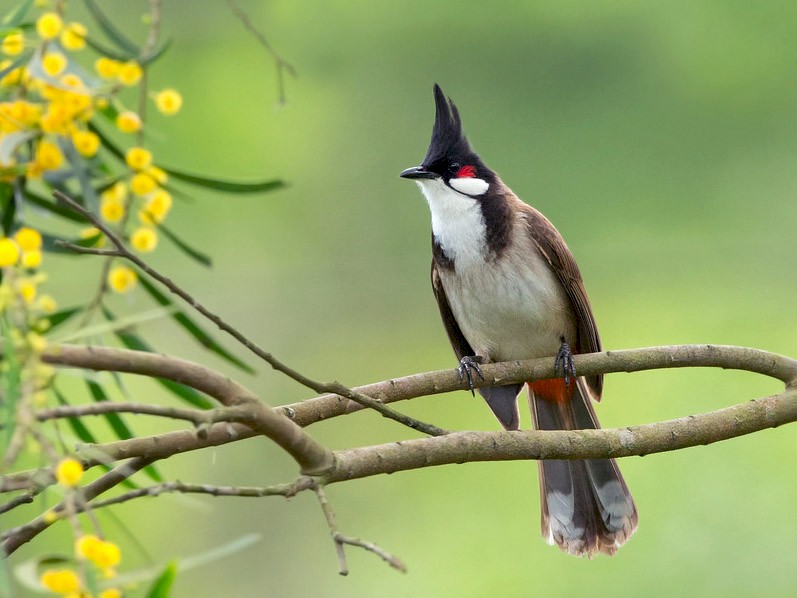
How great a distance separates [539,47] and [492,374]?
3584 millimetres

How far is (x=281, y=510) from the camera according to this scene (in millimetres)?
4660

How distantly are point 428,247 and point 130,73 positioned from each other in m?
3.53

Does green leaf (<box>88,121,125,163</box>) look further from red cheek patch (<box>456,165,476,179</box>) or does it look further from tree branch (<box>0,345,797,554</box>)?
red cheek patch (<box>456,165,476,179</box>)

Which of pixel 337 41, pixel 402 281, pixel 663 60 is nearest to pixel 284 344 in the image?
pixel 402 281

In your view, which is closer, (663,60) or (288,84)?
(663,60)

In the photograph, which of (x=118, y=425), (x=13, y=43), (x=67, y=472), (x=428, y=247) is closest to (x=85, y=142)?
(x=13, y=43)

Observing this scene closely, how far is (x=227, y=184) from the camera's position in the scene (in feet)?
4.59

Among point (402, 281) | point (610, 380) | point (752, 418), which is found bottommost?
point (610, 380)

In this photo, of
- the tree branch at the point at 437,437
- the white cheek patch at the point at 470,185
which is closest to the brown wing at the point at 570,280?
the white cheek patch at the point at 470,185

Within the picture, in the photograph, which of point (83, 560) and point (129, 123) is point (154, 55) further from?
point (83, 560)

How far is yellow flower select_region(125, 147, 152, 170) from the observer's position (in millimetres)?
1241

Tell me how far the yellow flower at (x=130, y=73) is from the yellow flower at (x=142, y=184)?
0.12 meters

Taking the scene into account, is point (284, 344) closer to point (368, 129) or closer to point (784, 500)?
point (368, 129)

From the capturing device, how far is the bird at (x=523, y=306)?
1822 millimetres
